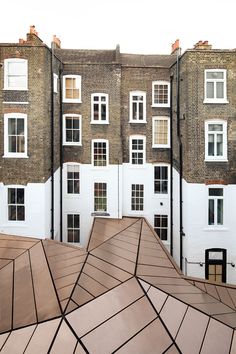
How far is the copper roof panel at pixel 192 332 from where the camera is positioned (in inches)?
360

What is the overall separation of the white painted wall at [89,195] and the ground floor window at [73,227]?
188 millimetres

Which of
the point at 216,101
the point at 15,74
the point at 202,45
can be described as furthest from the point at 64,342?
the point at 202,45

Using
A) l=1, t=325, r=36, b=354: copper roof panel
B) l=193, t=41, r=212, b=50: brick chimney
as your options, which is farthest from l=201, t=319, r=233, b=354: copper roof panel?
l=193, t=41, r=212, b=50: brick chimney

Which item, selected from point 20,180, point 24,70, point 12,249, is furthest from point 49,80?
point 12,249

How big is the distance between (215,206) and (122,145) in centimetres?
661

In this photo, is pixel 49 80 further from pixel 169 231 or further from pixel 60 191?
pixel 169 231

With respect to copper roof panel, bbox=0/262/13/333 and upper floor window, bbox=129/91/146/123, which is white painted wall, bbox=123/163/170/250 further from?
copper roof panel, bbox=0/262/13/333

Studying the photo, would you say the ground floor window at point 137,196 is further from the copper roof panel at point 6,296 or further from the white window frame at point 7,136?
the copper roof panel at point 6,296

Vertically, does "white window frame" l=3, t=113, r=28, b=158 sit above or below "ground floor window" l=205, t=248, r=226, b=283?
above

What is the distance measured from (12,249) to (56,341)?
6.00 m

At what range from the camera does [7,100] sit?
18.5 metres

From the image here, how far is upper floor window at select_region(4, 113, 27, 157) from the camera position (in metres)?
18.6

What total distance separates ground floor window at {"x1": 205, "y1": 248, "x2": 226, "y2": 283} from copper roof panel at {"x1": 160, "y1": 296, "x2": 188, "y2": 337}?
946cm

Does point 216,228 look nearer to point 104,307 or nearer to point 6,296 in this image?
point 104,307
